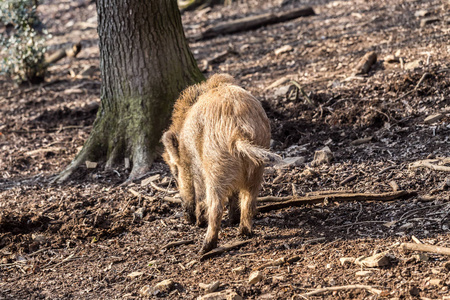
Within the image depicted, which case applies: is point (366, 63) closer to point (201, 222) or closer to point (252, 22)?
point (201, 222)

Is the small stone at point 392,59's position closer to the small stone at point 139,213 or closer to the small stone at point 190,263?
the small stone at point 139,213

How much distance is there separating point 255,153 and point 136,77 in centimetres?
295

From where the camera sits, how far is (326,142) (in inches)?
248

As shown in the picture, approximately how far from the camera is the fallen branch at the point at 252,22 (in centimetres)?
1212

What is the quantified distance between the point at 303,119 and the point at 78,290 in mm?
3828

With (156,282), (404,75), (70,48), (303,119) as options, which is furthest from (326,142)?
(70,48)

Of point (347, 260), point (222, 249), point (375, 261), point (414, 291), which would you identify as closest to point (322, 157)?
point (222, 249)

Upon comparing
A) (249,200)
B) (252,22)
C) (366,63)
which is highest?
(252,22)

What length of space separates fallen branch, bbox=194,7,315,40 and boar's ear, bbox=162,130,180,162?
7.43 metres

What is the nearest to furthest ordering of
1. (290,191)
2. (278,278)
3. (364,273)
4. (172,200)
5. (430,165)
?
(364,273) → (278,278) → (430,165) → (290,191) → (172,200)

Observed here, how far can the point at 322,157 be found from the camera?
5.78 meters

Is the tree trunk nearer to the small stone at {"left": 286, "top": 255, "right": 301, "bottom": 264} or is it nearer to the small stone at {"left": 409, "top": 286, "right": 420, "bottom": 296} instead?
the small stone at {"left": 286, "top": 255, "right": 301, "bottom": 264}

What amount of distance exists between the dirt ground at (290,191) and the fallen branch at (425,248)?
0.14ft

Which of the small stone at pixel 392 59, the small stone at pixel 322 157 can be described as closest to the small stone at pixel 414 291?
the small stone at pixel 322 157
